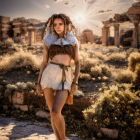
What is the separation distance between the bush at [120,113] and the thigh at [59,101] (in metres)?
2.24

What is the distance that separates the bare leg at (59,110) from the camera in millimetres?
2656

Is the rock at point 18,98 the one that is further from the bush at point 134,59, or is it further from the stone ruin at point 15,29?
the stone ruin at point 15,29

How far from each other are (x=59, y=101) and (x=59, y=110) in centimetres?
13

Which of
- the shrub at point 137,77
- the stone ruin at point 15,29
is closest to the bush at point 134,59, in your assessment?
the shrub at point 137,77

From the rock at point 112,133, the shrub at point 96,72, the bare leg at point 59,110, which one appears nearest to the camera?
the bare leg at point 59,110

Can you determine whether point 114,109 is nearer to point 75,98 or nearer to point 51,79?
point 75,98

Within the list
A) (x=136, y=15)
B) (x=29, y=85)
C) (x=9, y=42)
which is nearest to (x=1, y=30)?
(x=9, y=42)

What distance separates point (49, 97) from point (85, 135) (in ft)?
7.62

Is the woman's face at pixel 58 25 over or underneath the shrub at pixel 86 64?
over

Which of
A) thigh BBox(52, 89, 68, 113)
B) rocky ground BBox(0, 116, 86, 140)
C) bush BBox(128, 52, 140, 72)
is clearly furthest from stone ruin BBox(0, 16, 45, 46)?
thigh BBox(52, 89, 68, 113)

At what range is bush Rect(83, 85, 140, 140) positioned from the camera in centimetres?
466

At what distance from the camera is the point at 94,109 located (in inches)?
195

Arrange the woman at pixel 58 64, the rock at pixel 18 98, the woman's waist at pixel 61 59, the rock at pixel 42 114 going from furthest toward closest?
the rock at pixel 18 98
the rock at pixel 42 114
the woman's waist at pixel 61 59
the woman at pixel 58 64

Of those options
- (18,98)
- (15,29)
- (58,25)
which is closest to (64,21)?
(58,25)
